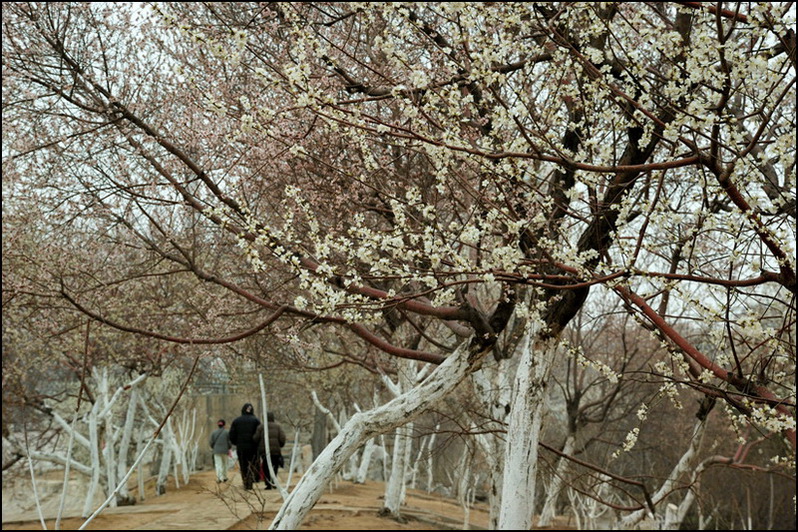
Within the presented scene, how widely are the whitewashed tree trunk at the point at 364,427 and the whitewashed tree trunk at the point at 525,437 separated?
70 centimetres

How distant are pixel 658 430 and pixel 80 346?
53.1 feet

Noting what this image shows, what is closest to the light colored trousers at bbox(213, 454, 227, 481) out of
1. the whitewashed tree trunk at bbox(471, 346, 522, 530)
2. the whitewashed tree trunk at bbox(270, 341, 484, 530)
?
the whitewashed tree trunk at bbox(471, 346, 522, 530)

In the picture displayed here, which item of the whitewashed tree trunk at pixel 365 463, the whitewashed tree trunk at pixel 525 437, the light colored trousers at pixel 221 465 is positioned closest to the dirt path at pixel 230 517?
the light colored trousers at pixel 221 465

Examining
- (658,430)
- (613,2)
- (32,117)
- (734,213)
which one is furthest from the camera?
(658,430)

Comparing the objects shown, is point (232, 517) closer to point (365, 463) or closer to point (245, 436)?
point (245, 436)

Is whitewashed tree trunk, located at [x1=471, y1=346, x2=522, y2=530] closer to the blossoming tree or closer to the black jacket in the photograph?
the blossoming tree

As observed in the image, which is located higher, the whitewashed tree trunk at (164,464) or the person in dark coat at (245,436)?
the person in dark coat at (245,436)

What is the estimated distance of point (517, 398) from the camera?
221 inches

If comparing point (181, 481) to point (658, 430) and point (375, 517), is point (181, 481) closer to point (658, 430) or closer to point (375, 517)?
point (375, 517)

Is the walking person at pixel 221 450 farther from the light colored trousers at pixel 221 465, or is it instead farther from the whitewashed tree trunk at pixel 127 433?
the whitewashed tree trunk at pixel 127 433

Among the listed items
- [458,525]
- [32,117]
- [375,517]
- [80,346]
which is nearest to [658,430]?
[458,525]

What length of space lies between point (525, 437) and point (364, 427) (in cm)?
135

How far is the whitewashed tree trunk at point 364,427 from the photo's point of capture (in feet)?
19.1

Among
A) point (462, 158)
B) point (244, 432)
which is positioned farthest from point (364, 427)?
point (244, 432)
